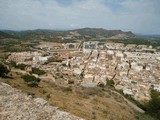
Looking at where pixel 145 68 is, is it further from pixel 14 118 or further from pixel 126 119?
pixel 14 118

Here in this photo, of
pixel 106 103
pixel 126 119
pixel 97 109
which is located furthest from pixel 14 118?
pixel 106 103

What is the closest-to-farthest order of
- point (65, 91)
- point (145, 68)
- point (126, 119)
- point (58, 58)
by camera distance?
point (126, 119)
point (65, 91)
point (145, 68)
point (58, 58)

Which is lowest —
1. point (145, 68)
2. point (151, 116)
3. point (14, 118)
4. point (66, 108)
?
point (145, 68)

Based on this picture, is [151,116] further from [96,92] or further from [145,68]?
[145,68]

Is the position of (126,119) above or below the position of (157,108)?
above

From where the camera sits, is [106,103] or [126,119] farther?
[106,103]

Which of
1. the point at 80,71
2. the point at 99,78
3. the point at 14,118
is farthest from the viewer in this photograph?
the point at 80,71

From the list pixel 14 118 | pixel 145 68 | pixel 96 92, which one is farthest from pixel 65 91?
pixel 145 68
